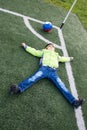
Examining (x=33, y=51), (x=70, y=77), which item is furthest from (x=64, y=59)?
(x=33, y=51)

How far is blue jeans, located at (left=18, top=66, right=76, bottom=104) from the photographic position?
6159 millimetres

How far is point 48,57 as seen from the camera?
23.5 ft

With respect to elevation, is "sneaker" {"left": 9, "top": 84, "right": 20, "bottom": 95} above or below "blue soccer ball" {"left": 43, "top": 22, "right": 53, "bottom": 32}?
above

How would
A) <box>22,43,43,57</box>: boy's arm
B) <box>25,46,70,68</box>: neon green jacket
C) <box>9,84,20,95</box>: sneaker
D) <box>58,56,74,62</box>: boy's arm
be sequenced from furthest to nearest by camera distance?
<box>58,56,74,62</box>: boy's arm, <box>22,43,43,57</box>: boy's arm, <box>25,46,70,68</box>: neon green jacket, <box>9,84,20,95</box>: sneaker

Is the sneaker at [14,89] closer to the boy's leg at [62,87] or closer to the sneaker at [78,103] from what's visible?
the boy's leg at [62,87]

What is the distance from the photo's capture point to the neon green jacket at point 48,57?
23.0ft

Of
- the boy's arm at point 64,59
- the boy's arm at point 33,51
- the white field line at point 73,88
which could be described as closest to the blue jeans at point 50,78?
the white field line at point 73,88

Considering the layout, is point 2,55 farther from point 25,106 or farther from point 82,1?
point 82,1

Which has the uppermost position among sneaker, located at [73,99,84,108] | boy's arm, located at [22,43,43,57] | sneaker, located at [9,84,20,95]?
sneaker, located at [73,99,84,108]

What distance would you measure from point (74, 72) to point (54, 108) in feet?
5.75

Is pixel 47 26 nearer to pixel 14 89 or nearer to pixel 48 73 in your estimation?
pixel 48 73

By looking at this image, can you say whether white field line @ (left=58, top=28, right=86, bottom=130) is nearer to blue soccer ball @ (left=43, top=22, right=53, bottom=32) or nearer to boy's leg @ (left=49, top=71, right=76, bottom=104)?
boy's leg @ (left=49, top=71, right=76, bottom=104)

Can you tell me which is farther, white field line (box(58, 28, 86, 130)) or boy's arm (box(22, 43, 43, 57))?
boy's arm (box(22, 43, 43, 57))

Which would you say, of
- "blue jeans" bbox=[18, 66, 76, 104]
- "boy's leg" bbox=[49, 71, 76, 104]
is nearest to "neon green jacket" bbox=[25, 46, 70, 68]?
"blue jeans" bbox=[18, 66, 76, 104]
